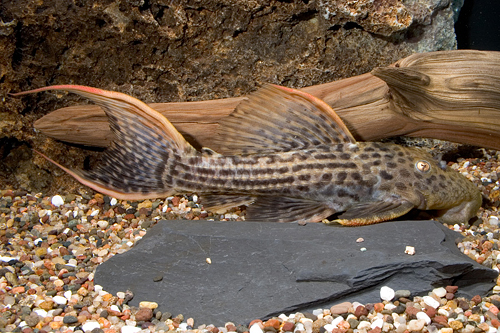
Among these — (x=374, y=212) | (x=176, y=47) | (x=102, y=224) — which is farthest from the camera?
(x=176, y=47)

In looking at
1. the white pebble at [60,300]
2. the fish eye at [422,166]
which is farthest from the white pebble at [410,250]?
the white pebble at [60,300]

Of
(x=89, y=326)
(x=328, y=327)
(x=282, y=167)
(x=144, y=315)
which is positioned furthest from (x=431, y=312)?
(x=89, y=326)

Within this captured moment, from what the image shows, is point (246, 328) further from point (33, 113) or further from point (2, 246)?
point (33, 113)

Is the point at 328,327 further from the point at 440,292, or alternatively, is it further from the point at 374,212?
the point at 374,212

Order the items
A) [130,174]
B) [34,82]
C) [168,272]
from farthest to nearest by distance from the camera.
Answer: [34,82] < [130,174] < [168,272]

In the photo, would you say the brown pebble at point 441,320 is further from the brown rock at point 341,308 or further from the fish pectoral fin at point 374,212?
the fish pectoral fin at point 374,212

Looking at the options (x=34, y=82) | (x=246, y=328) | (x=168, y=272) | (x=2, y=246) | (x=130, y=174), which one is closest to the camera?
(x=246, y=328)

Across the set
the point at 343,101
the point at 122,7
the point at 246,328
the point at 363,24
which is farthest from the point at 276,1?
the point at 246,328
